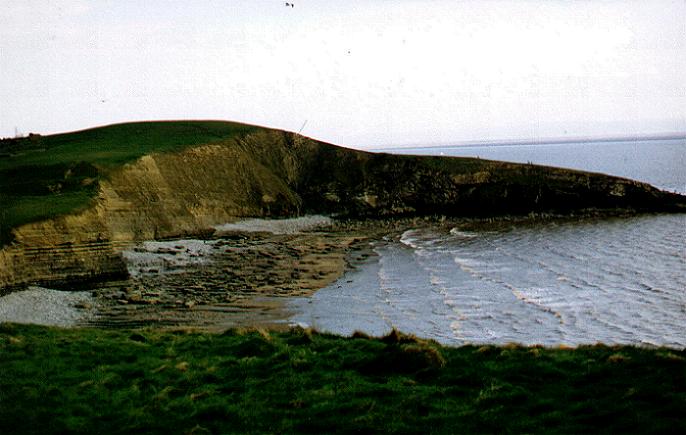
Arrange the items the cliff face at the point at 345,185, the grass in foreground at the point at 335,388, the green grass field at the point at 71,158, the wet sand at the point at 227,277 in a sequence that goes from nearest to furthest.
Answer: the grass in foreground at the point at 335,388
the wet sand at the point at 227,277
the green grass field at the point at 71,158
the cliff face at the point at 345,185

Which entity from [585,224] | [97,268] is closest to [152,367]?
[97,268]

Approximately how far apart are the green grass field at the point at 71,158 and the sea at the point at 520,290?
17170mm

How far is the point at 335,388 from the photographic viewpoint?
12656mm

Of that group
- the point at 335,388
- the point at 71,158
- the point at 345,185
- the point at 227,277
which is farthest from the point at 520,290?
the point at 345,185

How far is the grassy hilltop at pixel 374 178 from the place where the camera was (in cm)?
6950

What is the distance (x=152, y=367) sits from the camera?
577 inches

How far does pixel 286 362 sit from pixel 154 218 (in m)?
38.0

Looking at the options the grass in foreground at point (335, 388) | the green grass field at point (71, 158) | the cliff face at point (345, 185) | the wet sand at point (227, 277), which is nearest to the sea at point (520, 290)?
the wet sand at point (227, 277)

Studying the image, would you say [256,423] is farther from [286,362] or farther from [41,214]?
[41,214]

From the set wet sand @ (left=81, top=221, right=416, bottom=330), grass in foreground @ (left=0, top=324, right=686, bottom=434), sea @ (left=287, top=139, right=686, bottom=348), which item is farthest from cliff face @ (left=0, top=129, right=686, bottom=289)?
grass in foreground @ (left=0, top=324, right=686, bottom=434)

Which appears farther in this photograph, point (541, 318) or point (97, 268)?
point (97, 268)

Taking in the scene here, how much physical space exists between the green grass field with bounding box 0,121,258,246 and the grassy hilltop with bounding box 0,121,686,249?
24 centimetres

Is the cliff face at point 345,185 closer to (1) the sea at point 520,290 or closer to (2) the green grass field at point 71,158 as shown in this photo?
(2) the green grass field at point 71,158

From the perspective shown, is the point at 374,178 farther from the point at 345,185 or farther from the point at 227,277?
the point at 227,277
